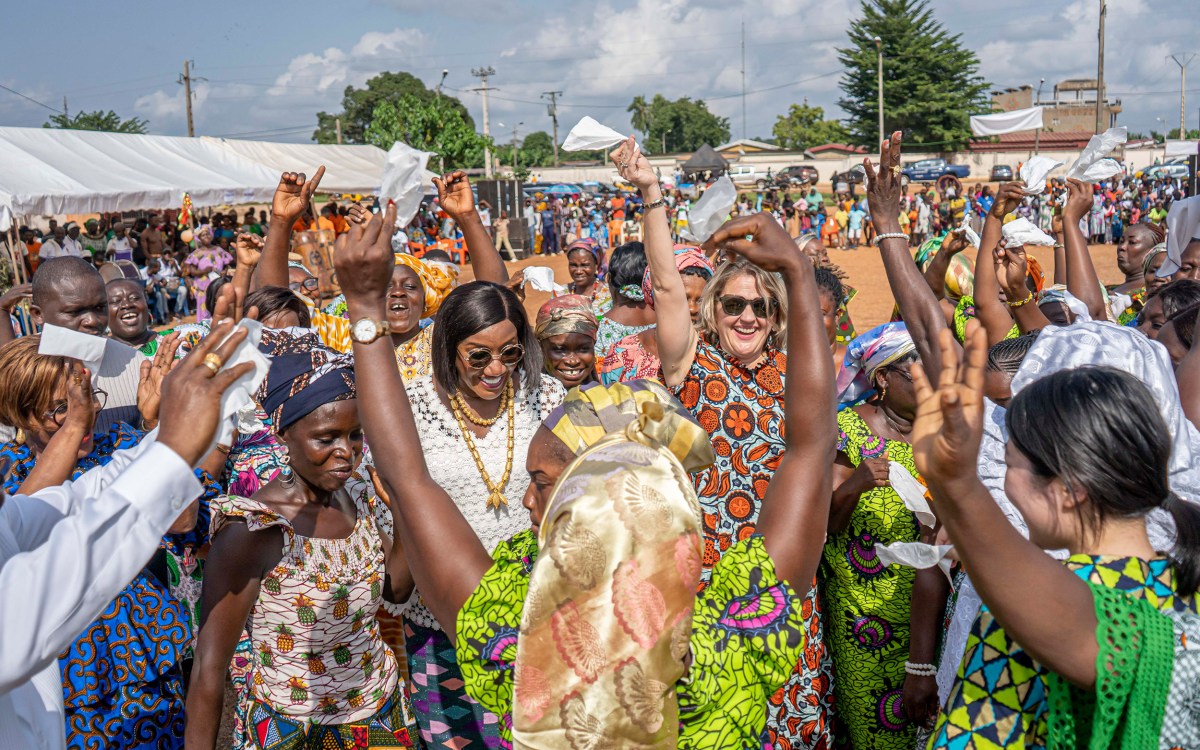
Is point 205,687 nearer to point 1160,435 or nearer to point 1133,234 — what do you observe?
point 1160,435

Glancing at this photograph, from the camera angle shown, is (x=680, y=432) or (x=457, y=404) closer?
(x=680, y=432)

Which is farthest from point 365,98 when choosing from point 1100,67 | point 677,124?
point 1100,67

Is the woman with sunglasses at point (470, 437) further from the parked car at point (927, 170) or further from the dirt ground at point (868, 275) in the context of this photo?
the parked car at point (927, 170)

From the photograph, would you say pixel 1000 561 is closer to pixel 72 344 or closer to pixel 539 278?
pixel 72 344

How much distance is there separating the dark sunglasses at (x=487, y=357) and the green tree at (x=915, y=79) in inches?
2466

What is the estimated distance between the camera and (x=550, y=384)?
3.76 m

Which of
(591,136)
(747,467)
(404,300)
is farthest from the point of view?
(404,300)

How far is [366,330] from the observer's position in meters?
2.00

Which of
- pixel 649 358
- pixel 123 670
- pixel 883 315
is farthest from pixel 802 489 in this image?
pixel 883 315

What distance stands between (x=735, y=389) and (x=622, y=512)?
1998mm

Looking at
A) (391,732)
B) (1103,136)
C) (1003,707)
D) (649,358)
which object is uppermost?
(1103,136)

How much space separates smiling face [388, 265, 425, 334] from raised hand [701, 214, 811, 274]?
3427 millimetres

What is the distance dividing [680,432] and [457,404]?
71.4 inches

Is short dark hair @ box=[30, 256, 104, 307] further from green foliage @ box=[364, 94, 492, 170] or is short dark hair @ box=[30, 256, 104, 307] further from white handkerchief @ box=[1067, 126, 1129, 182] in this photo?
green foliage @ box=[364, 94, 492, 170]
